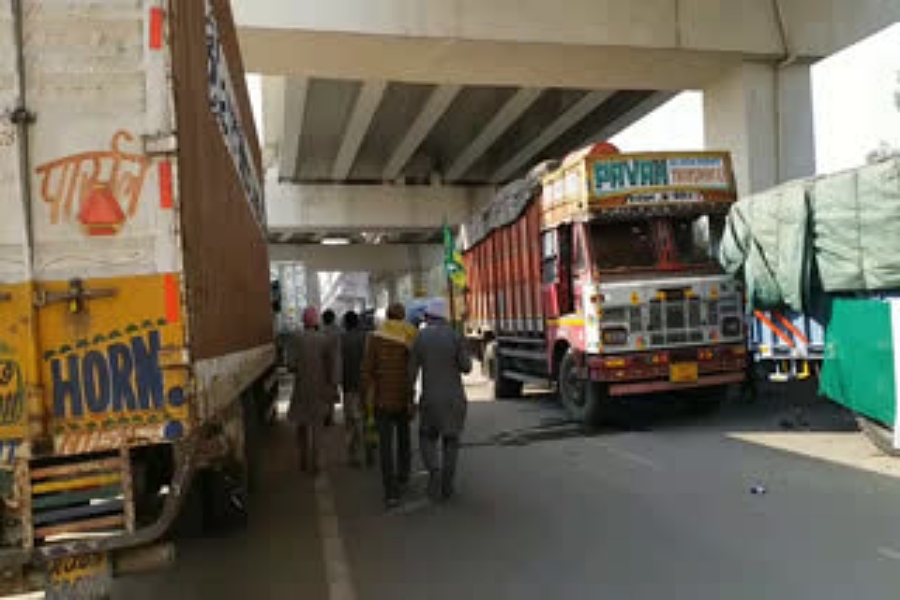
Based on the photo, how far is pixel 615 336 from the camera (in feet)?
34.3

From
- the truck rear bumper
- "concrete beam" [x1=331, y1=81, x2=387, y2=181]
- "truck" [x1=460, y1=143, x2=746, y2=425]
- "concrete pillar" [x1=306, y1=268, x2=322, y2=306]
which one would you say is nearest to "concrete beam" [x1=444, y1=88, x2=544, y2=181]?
"concrete beam" [x1=331, y1=81, x2=387, y2=181]

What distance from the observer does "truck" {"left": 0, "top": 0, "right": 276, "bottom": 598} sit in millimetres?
3629

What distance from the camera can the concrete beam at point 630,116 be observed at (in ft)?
71.1

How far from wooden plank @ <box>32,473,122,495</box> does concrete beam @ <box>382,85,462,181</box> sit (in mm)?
16397

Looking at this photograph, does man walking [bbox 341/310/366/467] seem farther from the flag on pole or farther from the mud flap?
the flag on pole

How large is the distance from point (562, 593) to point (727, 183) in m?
7.77

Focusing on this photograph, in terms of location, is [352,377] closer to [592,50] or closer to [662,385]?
[662,385]

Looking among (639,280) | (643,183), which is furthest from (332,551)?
(643,183)

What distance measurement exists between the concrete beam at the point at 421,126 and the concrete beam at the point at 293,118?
2.97 meters

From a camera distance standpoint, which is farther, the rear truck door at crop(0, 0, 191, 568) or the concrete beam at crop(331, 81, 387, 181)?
the concrete beam at crop(331, 81, 387, 181)

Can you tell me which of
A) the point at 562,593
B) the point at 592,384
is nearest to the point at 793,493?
the point at 562,593

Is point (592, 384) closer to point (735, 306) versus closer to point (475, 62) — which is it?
point (735, 306)

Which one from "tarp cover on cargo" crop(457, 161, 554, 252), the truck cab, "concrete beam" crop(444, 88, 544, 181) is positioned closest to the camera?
the truck cab

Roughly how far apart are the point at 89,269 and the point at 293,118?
18.4m
